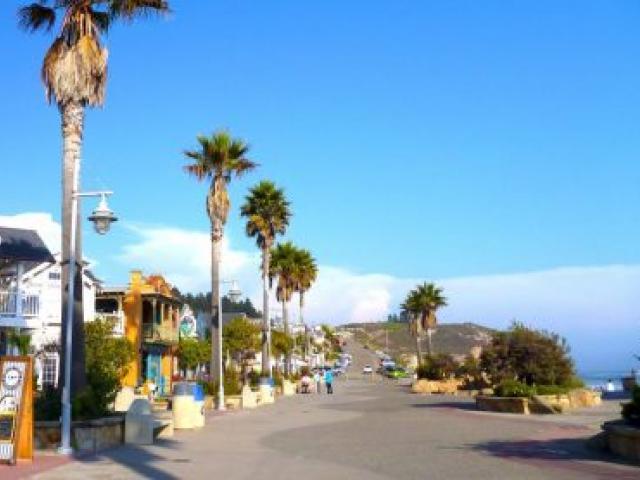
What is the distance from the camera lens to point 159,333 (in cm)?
5400

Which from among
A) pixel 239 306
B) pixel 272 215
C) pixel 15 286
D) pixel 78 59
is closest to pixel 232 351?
pixel 272 215

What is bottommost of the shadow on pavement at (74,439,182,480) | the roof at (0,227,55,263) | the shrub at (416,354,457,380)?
the shadow on pavement at (74,439,182,480)

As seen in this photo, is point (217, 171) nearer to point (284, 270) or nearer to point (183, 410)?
point (183, 410)

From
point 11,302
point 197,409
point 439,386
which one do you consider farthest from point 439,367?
point 197,409

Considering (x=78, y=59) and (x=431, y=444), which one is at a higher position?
(x=78, y=59)

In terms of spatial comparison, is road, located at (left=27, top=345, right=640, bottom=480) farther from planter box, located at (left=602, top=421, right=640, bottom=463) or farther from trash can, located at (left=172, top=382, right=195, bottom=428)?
trash can, located at (left=172, top=382, right=195, bottom=428)

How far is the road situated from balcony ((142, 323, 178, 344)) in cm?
2688

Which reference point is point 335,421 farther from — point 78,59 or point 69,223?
point 78,59

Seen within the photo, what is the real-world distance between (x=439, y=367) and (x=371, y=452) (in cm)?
3443

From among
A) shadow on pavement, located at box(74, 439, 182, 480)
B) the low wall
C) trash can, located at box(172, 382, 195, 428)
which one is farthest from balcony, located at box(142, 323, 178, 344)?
shadow on pavement, located at box(74, 439, 182, 480)

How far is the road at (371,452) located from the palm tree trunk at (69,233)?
261 cm

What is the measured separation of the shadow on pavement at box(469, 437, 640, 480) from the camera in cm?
1322

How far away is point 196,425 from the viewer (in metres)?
23.0

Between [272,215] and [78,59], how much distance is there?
31.6m
